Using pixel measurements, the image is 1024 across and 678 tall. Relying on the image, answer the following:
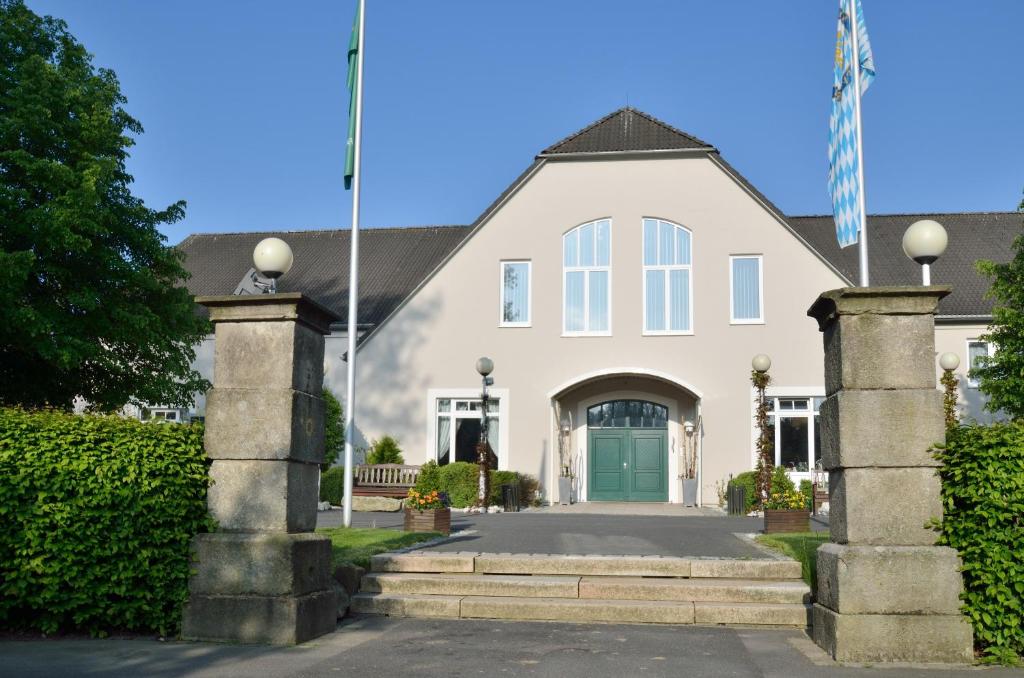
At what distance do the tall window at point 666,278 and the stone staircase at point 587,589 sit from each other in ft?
51.5

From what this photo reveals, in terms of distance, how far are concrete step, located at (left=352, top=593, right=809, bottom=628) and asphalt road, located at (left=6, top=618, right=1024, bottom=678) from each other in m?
0.26

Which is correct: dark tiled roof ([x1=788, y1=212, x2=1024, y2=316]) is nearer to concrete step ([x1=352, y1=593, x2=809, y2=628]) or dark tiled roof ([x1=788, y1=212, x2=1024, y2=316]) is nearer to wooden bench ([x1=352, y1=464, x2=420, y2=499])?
wooden bench ([x1=352, y1=464, x2=420, y2=499])

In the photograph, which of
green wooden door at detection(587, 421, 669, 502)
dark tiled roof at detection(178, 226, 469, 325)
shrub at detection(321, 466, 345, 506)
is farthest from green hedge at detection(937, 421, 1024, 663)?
dark tiled roof at detection(178, 226, 469, 325)

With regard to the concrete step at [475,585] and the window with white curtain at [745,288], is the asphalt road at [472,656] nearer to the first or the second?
the concrete step at [475,585]

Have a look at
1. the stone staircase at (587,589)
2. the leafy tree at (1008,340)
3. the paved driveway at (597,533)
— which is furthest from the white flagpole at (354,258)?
the leafy tree at (1008,340)

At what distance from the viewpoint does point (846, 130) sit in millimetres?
13219

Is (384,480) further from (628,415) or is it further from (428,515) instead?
(428,515)

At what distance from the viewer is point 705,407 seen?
990 inches

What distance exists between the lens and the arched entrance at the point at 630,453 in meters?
26.3

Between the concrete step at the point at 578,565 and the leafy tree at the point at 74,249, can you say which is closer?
the concrete step at the point at 578,565

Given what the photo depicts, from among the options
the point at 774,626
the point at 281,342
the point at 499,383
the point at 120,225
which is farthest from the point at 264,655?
the point at 499,383

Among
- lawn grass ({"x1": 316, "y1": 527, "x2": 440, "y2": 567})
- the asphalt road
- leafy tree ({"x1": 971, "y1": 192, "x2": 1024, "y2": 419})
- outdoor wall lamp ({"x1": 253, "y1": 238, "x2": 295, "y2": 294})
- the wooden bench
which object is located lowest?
the asphalt road

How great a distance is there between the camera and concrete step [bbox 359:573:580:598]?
9.46 meters

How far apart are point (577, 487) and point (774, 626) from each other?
1780 cm
